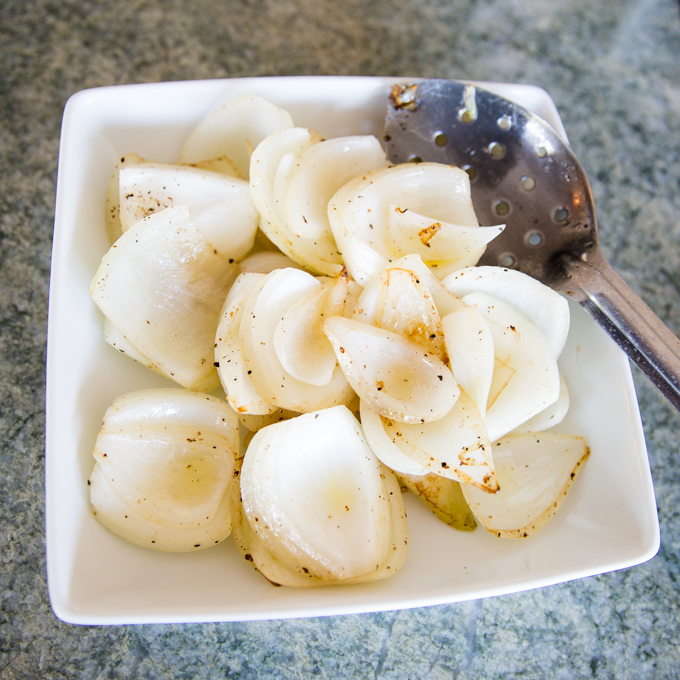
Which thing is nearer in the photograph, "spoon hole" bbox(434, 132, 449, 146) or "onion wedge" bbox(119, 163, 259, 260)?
"onion wedge" bbox(119, 163, 259, 260)

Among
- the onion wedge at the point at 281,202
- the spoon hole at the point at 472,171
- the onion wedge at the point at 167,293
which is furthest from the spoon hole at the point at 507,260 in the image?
the onion wedge at the point at 167,293

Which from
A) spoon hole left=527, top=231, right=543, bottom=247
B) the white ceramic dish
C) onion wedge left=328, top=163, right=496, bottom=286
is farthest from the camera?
spoon hole left=527, top=231, right=543, bottom=247

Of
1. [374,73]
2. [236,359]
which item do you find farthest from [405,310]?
[374,73]

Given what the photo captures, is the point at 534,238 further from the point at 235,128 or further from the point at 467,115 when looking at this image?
the point at 235,128

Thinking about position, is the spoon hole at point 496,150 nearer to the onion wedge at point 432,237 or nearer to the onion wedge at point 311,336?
the onion wedge at point 432,237

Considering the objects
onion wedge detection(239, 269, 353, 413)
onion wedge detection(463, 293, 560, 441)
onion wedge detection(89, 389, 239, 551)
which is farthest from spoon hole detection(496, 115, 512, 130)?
onion wedge detection(89, 389, 239, 551)

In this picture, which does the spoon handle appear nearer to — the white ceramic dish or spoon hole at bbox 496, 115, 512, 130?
the white ceramic dish
